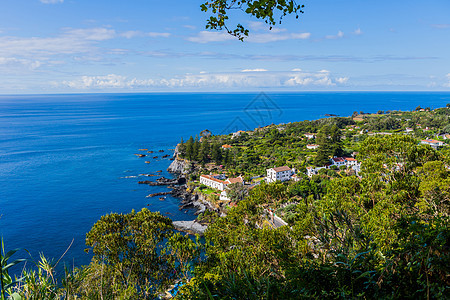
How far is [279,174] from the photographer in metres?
33.1

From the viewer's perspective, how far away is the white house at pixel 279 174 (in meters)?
33.0

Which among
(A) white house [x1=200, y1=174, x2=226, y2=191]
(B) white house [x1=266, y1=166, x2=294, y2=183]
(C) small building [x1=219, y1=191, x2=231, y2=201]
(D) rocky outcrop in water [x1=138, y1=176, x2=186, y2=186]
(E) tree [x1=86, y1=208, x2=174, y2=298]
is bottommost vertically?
(D) rocky outcrop in water [x1=138, y1=176, x2=186, y2=186]

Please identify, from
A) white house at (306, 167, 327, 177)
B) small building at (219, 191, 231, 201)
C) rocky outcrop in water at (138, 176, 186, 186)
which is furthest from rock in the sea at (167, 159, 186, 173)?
white house at (306, 167, 327, 177)

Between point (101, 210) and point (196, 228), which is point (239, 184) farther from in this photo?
point (101, 210)

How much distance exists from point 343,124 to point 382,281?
68119 mm

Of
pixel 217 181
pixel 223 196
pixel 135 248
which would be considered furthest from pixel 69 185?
pixel 135 248

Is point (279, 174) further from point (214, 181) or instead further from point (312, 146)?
point (312, 146)

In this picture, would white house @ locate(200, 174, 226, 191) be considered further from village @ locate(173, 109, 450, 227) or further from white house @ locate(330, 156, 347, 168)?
white house @ locate(330, 156, 347, 168)

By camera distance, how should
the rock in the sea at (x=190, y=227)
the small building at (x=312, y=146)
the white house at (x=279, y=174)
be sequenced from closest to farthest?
1. the rock in the sea at (x=190, y=227)
2. the white house at (x=279, y=174)
3. the small building at (x=312, y=146)

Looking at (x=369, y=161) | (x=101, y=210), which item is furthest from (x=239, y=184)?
(x=369, y=161)

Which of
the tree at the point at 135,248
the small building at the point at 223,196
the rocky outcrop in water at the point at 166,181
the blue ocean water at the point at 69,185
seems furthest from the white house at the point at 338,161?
the tree at the point at 135,248

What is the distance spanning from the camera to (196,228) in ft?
80.5

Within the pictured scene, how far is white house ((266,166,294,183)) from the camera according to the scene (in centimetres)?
3297

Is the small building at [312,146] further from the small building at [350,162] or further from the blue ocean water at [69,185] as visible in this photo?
the blue ocean water at [69,185]
